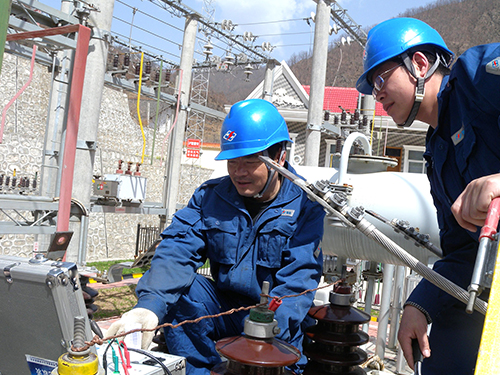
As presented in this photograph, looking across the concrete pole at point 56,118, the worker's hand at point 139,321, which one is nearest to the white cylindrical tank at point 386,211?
the worker's hand at point 139,321

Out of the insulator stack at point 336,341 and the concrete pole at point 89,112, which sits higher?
the concrete pole at point 89,112

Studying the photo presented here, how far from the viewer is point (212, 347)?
7.31 ft

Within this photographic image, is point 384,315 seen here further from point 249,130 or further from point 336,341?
point 249,130

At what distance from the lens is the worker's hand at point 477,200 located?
102cm

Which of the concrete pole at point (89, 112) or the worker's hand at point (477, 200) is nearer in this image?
the worker's hand at point (477, 200)

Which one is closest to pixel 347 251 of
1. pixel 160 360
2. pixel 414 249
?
pixel 414 249

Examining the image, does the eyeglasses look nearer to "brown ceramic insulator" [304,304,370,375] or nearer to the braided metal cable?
the braided metal cable

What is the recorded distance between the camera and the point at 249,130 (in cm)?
247

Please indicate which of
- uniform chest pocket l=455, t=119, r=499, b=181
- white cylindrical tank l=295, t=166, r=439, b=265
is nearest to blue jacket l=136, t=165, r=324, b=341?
uniform chest pocket l=455, t=119, r=499, b=181

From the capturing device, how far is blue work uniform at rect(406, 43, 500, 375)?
4.74 ft

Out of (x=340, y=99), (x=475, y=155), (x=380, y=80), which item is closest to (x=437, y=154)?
(x=475, y=155)

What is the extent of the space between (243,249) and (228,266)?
13 centimetres

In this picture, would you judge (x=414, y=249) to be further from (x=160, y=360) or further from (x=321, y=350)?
(x=160, y=360)

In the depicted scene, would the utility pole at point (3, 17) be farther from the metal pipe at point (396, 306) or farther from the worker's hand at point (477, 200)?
the metal pipe at point (396, 306)
